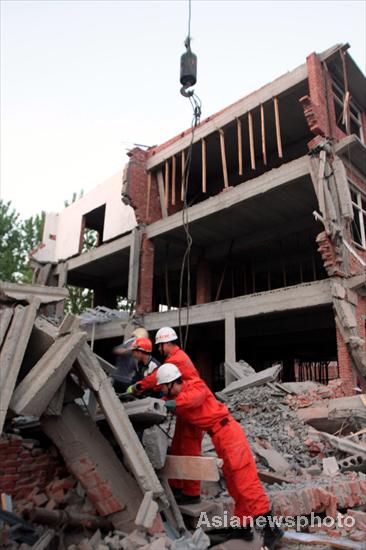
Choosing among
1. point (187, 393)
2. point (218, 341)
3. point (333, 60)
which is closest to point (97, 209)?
point (218, 341)

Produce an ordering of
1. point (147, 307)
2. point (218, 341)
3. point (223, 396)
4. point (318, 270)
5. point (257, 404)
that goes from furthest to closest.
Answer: point (218, 341)
point (318, 270)
point (147, 307)
point (223, 396)
point (257, 404)

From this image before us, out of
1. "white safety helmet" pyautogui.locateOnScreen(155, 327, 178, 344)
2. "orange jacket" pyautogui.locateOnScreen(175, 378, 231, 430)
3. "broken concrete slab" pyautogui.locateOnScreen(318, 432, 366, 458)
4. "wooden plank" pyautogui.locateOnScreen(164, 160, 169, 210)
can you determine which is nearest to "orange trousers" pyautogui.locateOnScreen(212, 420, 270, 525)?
"orange jacket" pyautogui.locateOnScreen(175, 378, 231, 430)

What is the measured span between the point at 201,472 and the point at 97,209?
15011 millimetres

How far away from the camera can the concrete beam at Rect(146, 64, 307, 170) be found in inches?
428

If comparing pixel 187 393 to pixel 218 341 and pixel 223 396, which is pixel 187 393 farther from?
pixel 218 341

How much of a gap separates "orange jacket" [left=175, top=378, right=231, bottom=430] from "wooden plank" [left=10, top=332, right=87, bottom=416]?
3.29ft

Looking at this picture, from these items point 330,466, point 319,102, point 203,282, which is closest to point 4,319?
point 330,466

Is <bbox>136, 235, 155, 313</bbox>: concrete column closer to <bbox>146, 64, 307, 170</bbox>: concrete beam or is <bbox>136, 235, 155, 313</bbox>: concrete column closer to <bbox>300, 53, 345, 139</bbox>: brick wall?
<bbox>146, 64, 307, 170</bbox>: concrete beam

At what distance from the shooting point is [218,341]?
16.5m

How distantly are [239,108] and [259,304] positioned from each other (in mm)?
5490

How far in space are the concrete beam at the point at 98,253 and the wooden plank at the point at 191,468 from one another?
10.9 m

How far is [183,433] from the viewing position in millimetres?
4168

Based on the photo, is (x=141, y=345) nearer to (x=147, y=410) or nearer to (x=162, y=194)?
(x=147, y=410)

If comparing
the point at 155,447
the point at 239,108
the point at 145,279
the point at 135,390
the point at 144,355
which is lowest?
the point at 155,447
